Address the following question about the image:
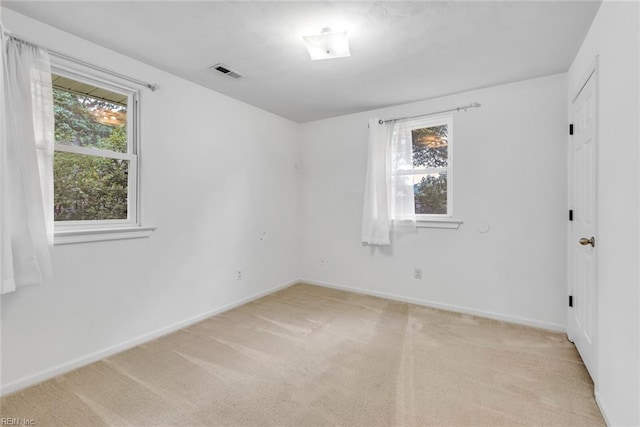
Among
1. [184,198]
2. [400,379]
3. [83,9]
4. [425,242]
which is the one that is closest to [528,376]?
[400,379]

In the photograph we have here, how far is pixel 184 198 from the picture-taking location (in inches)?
113

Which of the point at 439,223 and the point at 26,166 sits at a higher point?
the point at 26,166

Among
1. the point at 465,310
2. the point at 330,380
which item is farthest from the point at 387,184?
the point at 330,380

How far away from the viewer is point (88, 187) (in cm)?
230

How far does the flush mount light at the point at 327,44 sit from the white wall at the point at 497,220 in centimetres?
168

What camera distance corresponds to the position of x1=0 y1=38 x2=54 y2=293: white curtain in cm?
176

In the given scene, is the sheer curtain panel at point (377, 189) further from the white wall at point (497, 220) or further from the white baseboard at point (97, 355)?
the white baseboard at point (97, 355)

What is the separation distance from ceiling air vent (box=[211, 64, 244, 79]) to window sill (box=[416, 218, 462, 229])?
2550 millimetres

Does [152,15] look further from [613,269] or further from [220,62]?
[613,269]

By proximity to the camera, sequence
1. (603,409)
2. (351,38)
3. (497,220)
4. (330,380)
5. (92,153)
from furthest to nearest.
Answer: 1. (497,220)
2. (92,153)
3. (351,38)
4. (330,380)
5. (603,409)

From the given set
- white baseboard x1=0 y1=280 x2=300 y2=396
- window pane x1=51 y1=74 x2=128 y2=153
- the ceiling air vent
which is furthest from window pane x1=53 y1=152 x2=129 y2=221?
the ceiling air vent

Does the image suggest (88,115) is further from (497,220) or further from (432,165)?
(497,220)

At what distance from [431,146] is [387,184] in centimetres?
68

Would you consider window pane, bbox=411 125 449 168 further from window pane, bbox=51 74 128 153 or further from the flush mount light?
window pane, bbox=51 74 128 153
